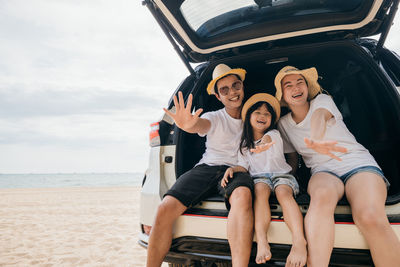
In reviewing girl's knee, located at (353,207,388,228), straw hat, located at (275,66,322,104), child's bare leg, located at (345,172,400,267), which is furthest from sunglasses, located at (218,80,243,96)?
girl's knee, located at (353,207,388,228)

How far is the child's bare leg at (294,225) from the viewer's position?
1.37 m

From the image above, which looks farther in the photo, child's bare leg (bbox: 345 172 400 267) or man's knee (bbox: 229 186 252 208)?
man's knee (bbox: 229 186 252 208)

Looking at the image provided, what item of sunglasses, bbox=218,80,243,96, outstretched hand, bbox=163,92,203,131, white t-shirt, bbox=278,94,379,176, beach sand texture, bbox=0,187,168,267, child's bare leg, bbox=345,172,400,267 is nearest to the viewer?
child's bare leg, bbox=345,172,400,267

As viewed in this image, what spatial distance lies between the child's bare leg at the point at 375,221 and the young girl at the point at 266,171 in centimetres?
30

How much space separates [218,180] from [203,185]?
16 centimetres

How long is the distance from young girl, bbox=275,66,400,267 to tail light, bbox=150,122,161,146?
3.27 feet

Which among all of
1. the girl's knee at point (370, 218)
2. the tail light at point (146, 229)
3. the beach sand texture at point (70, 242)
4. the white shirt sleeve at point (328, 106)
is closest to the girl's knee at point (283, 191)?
the girl's knee at point (370, 218)

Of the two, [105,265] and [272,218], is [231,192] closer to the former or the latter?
[272,218]

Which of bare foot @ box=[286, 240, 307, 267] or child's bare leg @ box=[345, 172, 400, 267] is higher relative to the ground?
child's bare leg @ box=[345, 172, 400, 267]

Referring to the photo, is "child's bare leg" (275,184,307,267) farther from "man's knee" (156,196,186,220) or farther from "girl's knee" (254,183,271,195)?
"man's knee" (156,196,186,220)

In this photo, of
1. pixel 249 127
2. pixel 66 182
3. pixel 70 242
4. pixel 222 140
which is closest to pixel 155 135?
pixel 222 140

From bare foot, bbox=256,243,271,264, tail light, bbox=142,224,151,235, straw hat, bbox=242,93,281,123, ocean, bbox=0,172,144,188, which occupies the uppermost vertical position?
straw hat, bbox=242,93,281,123

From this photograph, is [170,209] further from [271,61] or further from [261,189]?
[271,61]

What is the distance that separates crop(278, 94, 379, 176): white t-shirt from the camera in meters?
1.79
